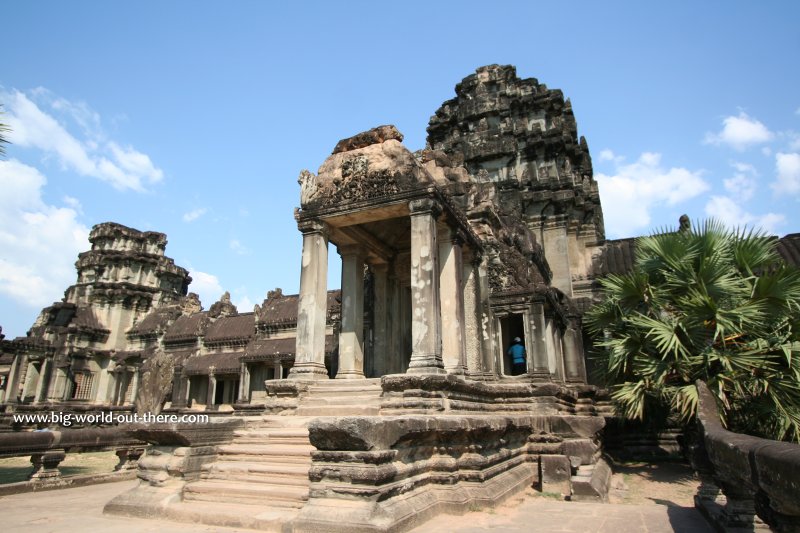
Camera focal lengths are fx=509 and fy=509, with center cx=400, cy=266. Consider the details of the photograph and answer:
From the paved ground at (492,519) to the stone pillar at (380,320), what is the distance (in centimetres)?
483

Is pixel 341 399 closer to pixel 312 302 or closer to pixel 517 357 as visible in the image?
pixel 312 302

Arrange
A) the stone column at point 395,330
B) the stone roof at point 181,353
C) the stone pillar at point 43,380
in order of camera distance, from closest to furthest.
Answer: the stone column at point 395,330
the stone roof at point 181,353
the stone pillar at point 43,380

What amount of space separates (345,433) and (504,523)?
2504 mm

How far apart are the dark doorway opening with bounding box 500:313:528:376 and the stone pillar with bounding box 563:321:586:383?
218 cm

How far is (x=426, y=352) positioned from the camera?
880 centimetres

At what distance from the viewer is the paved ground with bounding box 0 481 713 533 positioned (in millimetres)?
5898

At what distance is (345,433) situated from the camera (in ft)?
17.5

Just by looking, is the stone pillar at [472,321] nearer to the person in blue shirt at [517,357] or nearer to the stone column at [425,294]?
the person in blue shirt at [517,357]

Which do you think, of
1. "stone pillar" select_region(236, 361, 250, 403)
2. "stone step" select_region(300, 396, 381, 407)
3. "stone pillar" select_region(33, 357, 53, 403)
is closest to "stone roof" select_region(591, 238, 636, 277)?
"stone step" select_region(300, 396, 381, 407)

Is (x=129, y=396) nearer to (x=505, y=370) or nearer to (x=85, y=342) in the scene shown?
(x=85, y=342)

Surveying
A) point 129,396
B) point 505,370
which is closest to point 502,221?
point 505,370

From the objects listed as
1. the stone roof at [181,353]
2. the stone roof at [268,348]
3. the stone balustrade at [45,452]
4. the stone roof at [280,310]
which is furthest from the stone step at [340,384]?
the stone roof at [181,353]

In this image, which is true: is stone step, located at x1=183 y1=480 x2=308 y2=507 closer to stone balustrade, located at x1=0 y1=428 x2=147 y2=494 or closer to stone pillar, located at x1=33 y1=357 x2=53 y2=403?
stone balustrade, located at x1=0 y1=428 x2=147 y2=494

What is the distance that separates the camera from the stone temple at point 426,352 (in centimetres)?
617
